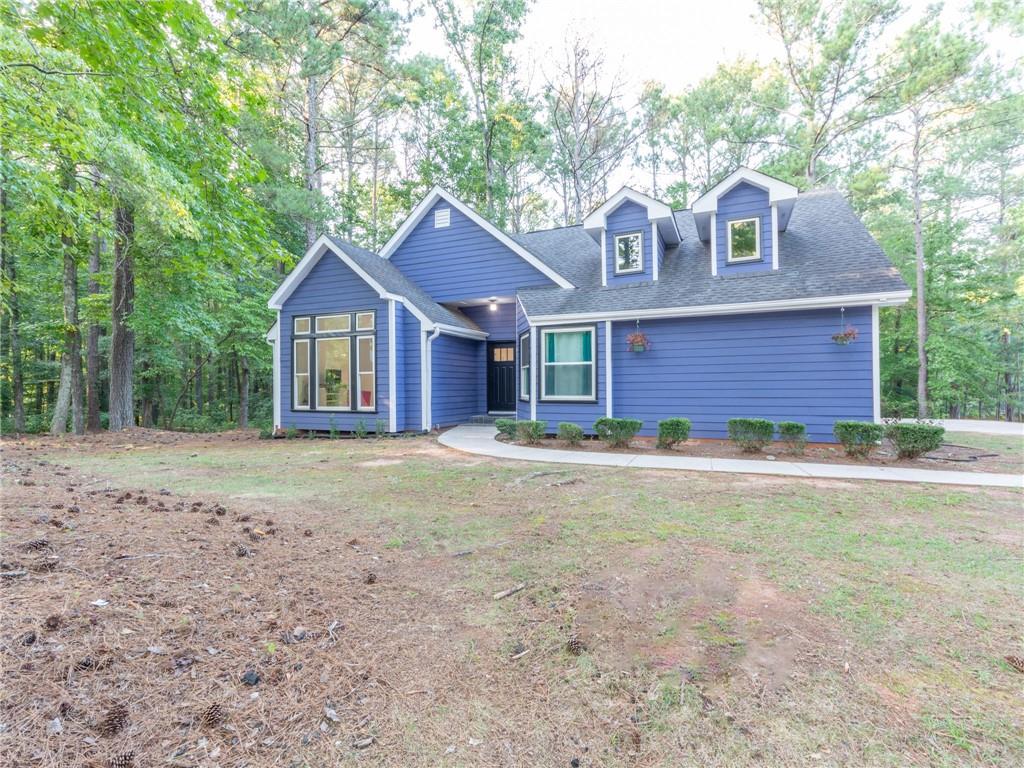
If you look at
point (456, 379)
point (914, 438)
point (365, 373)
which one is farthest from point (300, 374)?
point (914, 438)

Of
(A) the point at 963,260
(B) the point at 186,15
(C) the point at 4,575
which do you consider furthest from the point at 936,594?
(A) the point at 963,260

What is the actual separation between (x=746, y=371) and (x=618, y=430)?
112 inches

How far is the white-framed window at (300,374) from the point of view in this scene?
12055 mm

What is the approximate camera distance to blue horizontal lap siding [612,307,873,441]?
854cm

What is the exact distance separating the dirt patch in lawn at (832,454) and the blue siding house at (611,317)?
1.75 ft

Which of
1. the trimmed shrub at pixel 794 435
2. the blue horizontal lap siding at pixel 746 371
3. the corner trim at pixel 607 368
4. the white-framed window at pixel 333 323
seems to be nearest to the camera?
the trimmed shrub at pixel 794 435

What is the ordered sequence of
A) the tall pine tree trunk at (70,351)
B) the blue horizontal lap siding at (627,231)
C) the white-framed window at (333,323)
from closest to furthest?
the blue horizontal lap siding at (627,231) < the white-framed window at (333,323) < the tall pine tree trunk at (70,351)

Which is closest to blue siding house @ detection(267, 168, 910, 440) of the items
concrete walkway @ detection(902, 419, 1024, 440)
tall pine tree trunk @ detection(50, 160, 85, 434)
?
concrete walkway @ detection(902, 419, 1024, 440)

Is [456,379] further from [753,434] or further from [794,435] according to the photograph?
[794,435]

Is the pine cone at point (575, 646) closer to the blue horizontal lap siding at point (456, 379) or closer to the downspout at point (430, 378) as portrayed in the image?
the downspout at point (430, 378)


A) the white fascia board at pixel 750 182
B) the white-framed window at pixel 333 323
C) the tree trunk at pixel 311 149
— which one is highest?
the tree trunk at pixel 311 149

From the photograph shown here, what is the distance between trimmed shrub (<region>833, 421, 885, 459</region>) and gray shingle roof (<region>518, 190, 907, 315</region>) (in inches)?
93.1

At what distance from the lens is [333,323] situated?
11.8m

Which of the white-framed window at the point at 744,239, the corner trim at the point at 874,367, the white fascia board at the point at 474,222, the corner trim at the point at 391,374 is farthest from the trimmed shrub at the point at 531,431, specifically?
the corner trim at the point at 874,367
